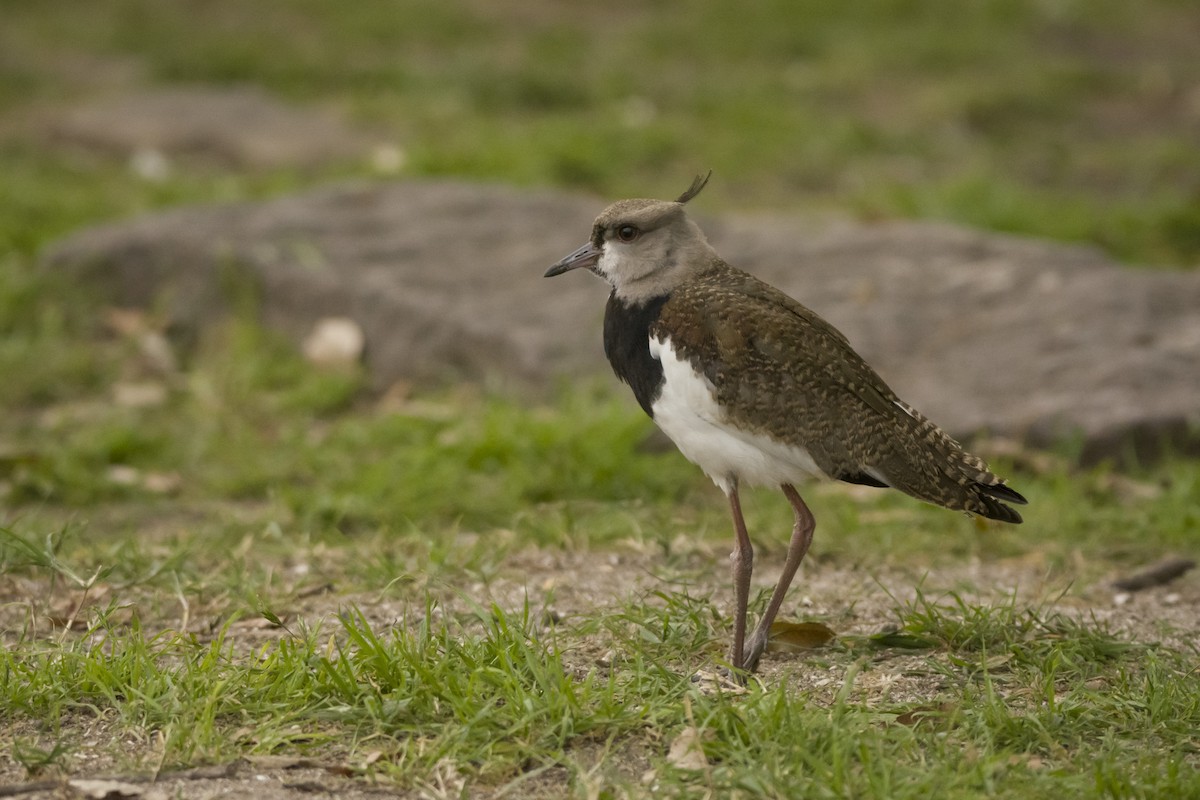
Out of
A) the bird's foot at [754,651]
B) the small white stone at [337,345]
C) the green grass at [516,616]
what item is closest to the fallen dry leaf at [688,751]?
the green grass at [516,616]

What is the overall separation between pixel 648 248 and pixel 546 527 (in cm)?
134

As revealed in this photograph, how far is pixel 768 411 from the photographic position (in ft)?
11.8

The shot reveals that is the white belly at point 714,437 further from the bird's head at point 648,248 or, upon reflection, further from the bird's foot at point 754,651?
the bird's foot at point 754,651

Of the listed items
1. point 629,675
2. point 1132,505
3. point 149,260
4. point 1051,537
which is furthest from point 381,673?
point 149,260

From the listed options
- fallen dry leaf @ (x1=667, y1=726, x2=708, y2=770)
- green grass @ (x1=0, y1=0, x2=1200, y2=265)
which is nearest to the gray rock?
green grass @ (x1=0, y1=0, x2=1200, y2=265)

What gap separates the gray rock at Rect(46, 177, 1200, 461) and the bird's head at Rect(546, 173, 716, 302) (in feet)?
7.14

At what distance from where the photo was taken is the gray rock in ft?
19.5

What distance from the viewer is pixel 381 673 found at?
346cm

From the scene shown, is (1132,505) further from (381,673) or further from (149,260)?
(149,260)

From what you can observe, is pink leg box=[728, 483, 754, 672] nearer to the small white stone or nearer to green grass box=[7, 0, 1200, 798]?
green grass box=[7, 0, 1200, 798]

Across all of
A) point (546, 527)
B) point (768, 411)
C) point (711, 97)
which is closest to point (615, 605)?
point (768, 411)

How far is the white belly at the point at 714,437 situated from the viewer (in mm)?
3617

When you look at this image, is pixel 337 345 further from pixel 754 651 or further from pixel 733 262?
pixel 754 651

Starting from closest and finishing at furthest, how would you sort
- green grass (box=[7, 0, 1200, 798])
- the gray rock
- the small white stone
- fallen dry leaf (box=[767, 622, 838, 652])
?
green grass (box=[7, 0, 1200, 798])
fallen dry leaf (box=[767, 622, 838, 652])
the gray rock
the small white stone
